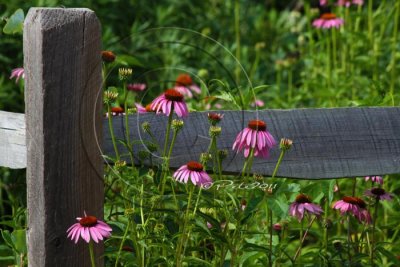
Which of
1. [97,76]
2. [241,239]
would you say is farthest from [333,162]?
[97,76]

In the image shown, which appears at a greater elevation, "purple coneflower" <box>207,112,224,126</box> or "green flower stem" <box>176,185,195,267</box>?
"purple coneflower" <box>207,112,224,126</box>

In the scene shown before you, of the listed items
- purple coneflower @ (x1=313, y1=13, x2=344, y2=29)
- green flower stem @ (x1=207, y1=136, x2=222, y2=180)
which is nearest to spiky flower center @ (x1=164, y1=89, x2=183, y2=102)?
green flower stem @ (x1=207, y1=136, x2=222, y2=180)

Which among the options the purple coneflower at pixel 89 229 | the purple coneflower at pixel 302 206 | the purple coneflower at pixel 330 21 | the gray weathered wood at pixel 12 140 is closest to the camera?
the purple coneflower at pixel 89 229

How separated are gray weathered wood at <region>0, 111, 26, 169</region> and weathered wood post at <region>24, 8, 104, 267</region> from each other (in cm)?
12

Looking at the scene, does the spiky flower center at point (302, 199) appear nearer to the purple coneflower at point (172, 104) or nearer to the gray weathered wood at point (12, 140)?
the purple coneflower at point (172, 104)

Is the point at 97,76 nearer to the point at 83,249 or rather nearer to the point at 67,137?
the point at 67,137

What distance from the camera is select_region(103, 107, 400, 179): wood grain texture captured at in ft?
6.84

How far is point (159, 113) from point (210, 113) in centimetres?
12

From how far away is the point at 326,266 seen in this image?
2.22 m

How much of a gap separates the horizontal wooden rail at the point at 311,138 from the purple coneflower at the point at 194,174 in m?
0.13

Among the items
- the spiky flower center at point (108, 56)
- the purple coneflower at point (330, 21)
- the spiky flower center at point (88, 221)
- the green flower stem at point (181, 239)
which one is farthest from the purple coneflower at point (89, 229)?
the purple coneflower at point (330, 21)

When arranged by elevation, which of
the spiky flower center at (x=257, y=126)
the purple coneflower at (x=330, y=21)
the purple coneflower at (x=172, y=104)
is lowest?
the spiky flower center at (x=257, y=126)

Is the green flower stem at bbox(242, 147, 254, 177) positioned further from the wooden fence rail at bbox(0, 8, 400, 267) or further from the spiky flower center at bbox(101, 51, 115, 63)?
the spiky flower center at bbox(101, 51, 115, 63)

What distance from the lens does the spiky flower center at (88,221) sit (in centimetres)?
180
